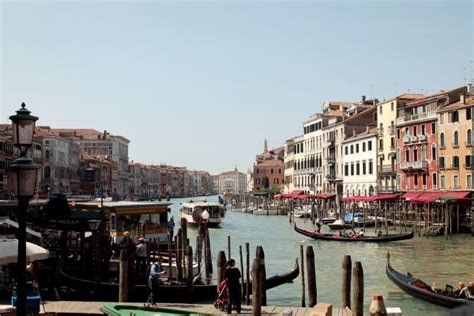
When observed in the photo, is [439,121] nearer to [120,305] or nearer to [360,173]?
[360,173]

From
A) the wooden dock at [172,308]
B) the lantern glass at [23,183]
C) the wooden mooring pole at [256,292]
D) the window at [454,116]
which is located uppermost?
the window at [454,116]

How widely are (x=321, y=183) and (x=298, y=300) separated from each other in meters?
42.3

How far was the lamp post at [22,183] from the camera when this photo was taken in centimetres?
515

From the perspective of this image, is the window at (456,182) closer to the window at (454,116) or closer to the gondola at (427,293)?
the window at (454,116)

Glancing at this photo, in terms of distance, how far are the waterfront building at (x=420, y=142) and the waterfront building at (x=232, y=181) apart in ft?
435

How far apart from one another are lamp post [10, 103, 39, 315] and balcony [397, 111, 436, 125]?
108 feet

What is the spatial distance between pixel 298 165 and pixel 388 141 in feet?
72.5

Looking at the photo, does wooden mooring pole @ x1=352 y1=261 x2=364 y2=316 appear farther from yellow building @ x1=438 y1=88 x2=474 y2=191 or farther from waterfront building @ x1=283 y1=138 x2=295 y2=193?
waterfront building @ x1=283 y1=138 x2=295 y2=193

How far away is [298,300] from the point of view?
45.6 feet

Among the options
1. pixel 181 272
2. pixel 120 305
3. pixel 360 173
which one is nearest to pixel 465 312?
pixel 120 305

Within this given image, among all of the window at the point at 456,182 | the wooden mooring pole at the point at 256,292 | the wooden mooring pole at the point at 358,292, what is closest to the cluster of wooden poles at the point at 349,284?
the wooden mooring pole at the point at 358,292

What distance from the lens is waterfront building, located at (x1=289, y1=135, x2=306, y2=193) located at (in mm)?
61719

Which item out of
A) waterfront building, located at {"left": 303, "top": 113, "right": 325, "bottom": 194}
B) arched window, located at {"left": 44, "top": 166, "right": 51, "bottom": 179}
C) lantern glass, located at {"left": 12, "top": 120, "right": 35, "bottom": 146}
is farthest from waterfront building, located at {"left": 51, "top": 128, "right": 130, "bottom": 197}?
lantern glass, located at {"left": 12, "top": 120, "right": 35, "bottom": 146}

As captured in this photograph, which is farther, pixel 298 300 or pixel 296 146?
pixel 296 146
